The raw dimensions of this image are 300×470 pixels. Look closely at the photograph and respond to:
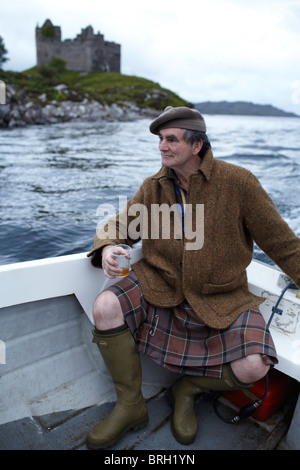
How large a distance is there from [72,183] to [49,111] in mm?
22074

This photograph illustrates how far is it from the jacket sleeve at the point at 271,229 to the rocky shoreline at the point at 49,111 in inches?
898

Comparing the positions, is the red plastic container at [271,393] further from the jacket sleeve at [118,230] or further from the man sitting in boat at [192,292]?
the jacket sleeve at [118,230]

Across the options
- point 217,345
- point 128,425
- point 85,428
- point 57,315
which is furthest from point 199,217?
point 85,428

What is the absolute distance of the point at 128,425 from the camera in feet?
5.94

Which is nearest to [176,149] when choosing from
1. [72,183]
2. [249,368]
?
[249,368]

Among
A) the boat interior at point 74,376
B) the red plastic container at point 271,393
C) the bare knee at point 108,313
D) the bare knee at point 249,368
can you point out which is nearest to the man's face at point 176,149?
the boat interior at point 74,376

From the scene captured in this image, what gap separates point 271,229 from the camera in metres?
1.83

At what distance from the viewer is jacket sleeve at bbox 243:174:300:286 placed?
5.94 feet

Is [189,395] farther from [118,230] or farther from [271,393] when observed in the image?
[118,230]

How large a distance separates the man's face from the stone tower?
71993 millimetres

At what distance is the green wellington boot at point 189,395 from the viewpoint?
1732mm

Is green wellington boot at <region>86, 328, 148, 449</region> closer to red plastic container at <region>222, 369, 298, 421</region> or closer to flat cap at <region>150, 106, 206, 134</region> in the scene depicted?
red plastic container at <region>222, 369, 298, 421</region>

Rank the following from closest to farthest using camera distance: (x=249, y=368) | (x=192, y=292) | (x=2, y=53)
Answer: (x=249, y=368), (x=192, y=292), (x=2, y=53)
